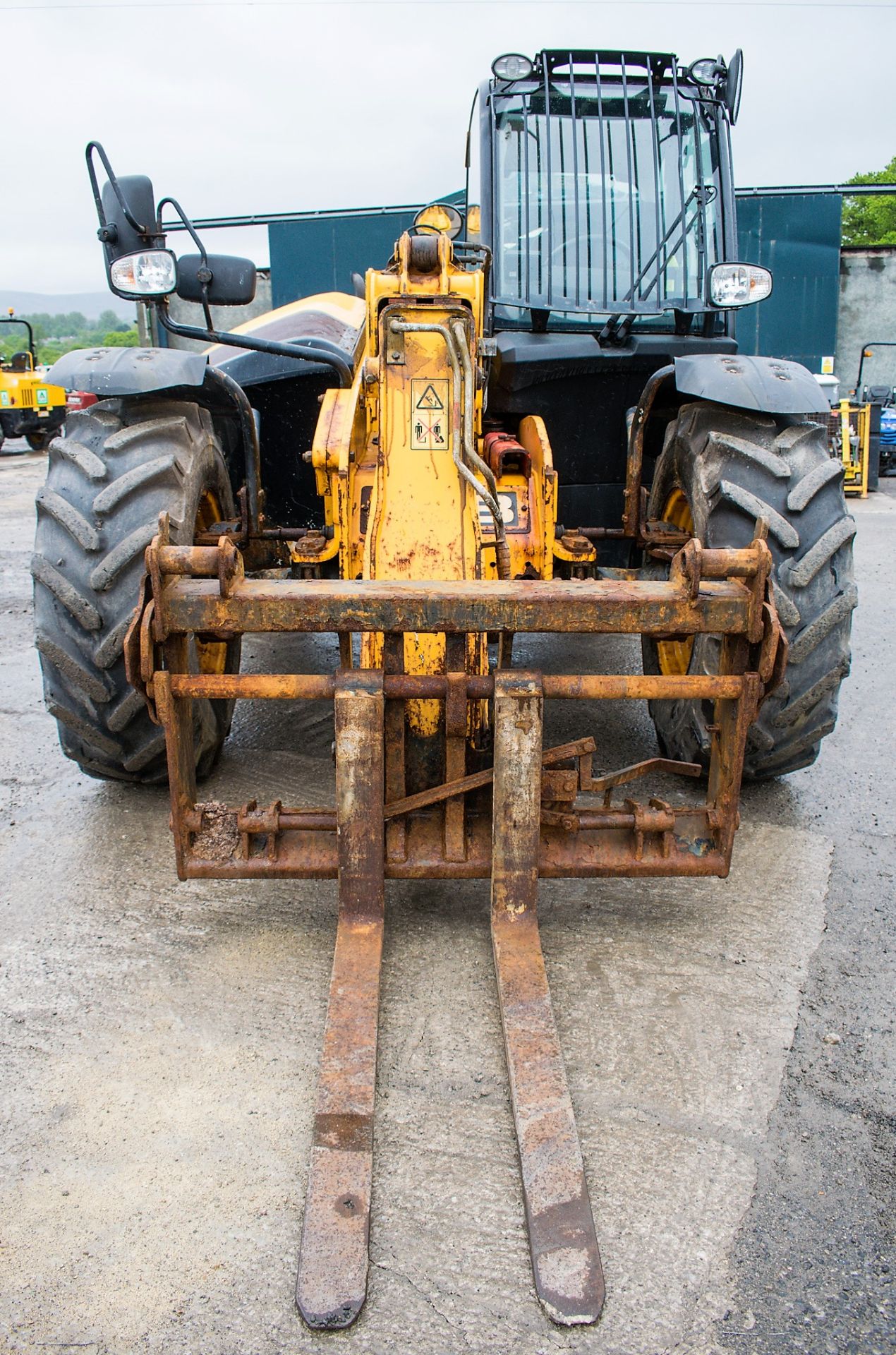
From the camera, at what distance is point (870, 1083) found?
8.03 ft

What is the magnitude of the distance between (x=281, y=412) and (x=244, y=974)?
3.66 m

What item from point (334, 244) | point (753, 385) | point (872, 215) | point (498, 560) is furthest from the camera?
point (872, 215)

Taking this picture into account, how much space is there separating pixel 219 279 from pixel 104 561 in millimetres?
1189

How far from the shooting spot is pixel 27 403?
19.6 metres

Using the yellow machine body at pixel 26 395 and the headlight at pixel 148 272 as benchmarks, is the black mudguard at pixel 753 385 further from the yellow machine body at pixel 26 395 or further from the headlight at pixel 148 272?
the yellow machine body at pixel 26 395

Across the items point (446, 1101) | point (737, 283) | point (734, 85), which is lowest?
point (446, 1101)

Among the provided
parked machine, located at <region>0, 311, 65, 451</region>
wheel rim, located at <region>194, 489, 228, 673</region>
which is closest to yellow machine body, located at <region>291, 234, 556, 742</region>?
wheel rim, located at <region>194, 489, 228, 673</region>

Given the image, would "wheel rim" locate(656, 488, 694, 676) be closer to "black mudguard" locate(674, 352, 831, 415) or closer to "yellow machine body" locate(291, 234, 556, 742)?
"black mudguard" locate(674, 352, 831, 415)

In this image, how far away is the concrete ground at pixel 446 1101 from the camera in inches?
72.7

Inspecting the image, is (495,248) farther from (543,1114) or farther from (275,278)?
(275,278)

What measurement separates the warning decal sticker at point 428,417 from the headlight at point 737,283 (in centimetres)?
143

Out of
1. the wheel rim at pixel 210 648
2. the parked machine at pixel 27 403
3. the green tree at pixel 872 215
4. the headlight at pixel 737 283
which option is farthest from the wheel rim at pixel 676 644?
the green tree at pixel 872 215

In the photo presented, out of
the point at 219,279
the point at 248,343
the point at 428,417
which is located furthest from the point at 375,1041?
the point at 219,279

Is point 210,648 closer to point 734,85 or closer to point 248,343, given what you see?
point 248,343
